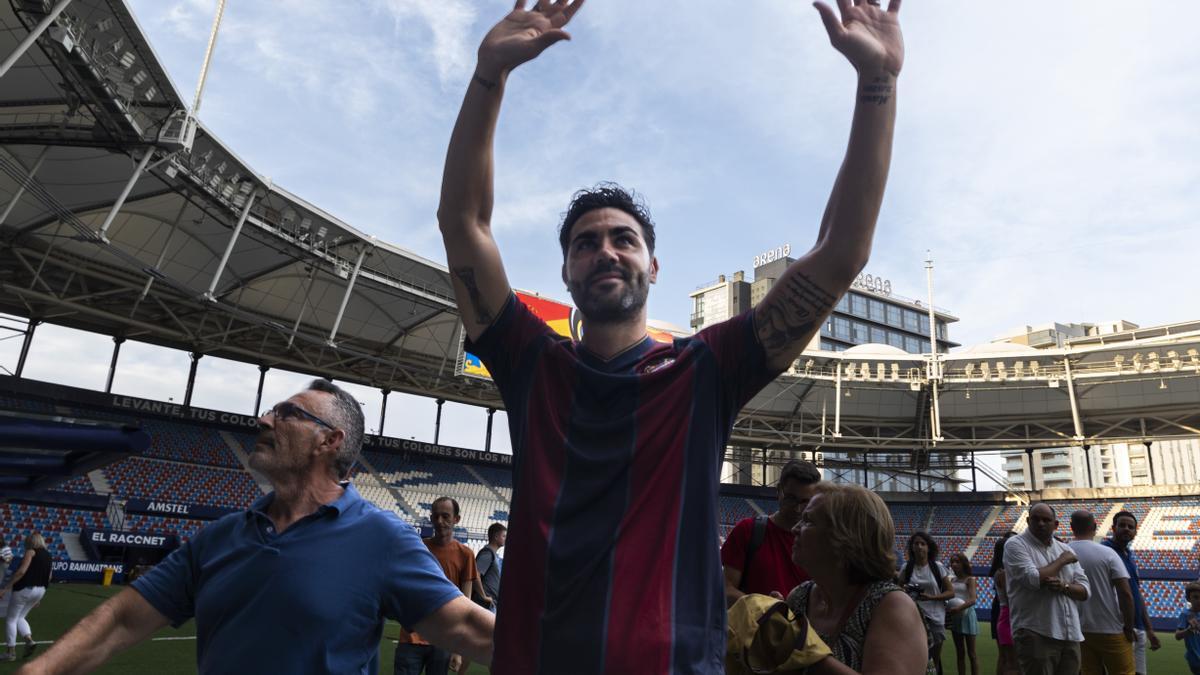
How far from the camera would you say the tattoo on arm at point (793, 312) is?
166 centimetres

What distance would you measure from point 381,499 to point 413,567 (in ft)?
97.3

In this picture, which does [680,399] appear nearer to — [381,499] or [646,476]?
[646,476]

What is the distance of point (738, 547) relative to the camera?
426 centimetres

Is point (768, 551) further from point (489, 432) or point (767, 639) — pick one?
point (489, 432)

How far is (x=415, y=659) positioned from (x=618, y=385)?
5.48 m

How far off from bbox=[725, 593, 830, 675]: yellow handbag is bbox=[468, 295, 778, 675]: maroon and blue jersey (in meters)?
0.25

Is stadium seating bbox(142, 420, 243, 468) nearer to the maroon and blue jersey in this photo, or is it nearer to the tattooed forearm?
the tattooed forearm

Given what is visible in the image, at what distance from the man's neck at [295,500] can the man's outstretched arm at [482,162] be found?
3.26 feet

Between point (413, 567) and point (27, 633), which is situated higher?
point (413, 567)

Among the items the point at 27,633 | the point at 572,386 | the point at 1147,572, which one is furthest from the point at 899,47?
the point at 1147,572

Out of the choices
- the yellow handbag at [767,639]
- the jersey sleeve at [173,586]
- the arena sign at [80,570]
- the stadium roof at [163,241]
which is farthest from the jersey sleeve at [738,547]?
the arena sign at [80,570]

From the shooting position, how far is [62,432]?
6.17m

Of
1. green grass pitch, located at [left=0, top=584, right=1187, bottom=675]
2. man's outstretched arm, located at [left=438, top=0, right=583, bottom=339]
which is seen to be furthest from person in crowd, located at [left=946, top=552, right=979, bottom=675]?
man's outstretched arm, located at [left=438, top=0, right=583, bottom=339]

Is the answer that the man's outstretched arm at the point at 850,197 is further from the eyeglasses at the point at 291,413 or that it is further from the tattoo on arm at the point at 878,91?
the eyeglasses at the point at 291,413
